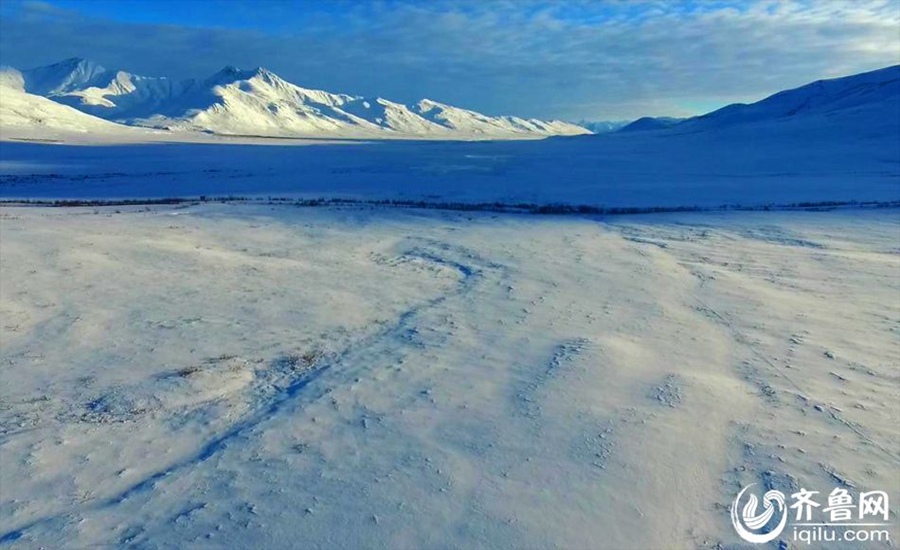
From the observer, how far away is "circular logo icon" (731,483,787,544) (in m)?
4.59

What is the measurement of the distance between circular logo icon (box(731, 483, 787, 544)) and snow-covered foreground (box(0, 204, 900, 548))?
0.13 meters

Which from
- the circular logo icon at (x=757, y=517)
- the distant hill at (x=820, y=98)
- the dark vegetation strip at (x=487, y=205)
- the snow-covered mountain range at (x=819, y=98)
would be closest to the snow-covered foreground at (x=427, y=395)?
the circular logo icon at (x=757, y=517)

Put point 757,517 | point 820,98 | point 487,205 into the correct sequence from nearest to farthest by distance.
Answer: point 757,517 < point 487,205 < point 820,98

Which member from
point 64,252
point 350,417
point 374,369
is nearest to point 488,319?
point 374,369

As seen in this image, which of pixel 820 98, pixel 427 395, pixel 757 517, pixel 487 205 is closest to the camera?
pixel 757 517

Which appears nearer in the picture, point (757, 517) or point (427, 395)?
point (757, 517)

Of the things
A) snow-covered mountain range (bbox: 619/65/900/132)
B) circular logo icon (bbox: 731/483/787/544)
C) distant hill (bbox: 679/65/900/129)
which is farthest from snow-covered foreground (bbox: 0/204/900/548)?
distant hill (bbox: 679/65/900/129)

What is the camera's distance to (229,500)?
493cm

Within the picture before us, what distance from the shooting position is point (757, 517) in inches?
188

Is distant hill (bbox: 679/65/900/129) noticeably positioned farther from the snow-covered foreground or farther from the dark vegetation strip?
the snow-covered foreground

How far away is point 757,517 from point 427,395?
325cm

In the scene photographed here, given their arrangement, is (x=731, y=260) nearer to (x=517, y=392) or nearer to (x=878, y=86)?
(x=517, y=392)

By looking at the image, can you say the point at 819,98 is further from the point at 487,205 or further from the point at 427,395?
the point at 427,395

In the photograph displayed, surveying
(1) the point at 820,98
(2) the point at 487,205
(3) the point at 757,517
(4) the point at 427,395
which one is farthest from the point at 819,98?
(3) the point at 757,517
